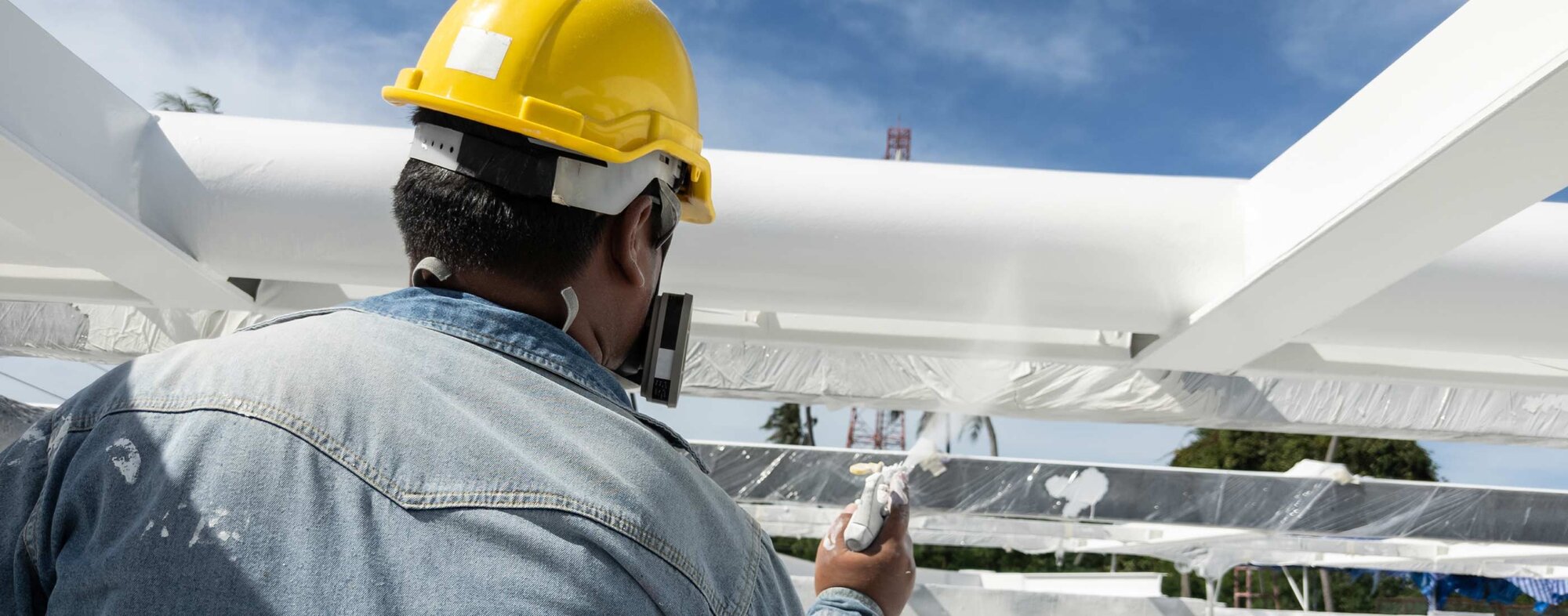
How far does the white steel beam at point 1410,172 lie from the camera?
2.11 m

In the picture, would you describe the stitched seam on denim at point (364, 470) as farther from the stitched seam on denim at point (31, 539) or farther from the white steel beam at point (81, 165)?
the white steel beam at point (81, 165)

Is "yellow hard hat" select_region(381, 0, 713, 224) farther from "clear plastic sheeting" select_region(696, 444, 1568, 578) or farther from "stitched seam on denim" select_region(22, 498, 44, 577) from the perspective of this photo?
"clear plastic sheeting" select_region(696, 444, 1568, 578)

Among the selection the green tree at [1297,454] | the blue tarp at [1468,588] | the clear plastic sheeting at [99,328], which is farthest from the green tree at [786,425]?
the clear plastic sheeting at [99,328]

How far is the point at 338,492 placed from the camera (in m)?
0.95

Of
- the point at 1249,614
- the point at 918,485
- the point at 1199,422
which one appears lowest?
the point at 1249,614

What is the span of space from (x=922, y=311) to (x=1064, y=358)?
0.79 meters

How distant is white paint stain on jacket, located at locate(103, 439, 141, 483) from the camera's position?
95 centimetres

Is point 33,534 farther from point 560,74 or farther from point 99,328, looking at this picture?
point 99,328

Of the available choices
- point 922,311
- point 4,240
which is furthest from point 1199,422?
point 4,240

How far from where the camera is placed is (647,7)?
153cm

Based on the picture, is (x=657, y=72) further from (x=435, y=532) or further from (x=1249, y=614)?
(x=1249, y=614)

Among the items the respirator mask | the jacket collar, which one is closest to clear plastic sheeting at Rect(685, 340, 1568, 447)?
the respirator mask

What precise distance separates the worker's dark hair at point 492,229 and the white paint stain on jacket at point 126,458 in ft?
1.24

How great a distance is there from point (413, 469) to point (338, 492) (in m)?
0.06
